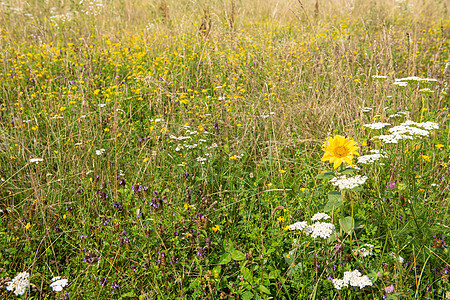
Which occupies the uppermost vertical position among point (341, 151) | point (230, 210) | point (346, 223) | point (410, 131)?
point (410, 131)

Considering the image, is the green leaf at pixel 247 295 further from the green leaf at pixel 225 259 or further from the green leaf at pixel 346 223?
the green leaf at pixel 346 223

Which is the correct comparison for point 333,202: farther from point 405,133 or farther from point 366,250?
point 405,133

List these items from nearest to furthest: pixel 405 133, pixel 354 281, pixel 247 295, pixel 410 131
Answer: pixel 354 281
pixel 247 295
pixel 410 131
pixel 405 133

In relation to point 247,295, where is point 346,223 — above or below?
above

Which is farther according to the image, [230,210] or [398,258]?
[230,210]

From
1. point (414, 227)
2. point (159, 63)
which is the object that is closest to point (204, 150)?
point (414, 227)

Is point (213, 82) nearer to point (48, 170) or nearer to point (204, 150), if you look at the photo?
point (204, 150)

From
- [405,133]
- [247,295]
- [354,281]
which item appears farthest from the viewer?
[405,133]

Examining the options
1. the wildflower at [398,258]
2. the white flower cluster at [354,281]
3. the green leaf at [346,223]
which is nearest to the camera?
the white flower cluster at [354,281]

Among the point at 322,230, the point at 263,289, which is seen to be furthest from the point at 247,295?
the point at 322,230

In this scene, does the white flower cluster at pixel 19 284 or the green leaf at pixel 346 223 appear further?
the green leaf at pixel 346 223

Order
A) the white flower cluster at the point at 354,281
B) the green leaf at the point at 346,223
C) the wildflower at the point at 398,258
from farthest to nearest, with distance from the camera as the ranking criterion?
the green leaf at the point at 346,223 → the wildflower at the point at 398,258 → the white flower cluster at the point at 354,281

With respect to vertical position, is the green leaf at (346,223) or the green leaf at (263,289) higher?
the green leaf at (346,223)

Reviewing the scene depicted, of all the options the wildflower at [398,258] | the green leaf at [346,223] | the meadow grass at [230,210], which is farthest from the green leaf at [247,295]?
the wildflower at [398,258]
